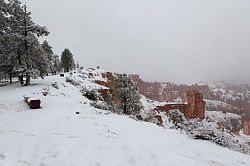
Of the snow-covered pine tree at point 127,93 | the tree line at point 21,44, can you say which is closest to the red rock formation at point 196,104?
the snow-covered pine tree at point 127,93

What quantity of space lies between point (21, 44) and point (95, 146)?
23.3 metres

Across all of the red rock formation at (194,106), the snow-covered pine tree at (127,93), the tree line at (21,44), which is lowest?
the red rock formation at (194,106)

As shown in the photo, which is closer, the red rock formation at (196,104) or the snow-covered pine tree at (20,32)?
the snow-covered pine tree at (20,32)

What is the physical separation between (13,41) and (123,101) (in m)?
16.4

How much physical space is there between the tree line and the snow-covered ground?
15341 mm

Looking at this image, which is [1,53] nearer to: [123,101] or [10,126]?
[123,101]

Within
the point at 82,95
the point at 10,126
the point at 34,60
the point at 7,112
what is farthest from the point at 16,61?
the point at 10,126

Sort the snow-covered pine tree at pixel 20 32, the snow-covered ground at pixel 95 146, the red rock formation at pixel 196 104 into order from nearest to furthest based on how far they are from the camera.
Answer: the snow-covered ground at pixel 95 146 → the snow-covered pine tree at pixel 20 32 → the red rock formation at pixel 196 104

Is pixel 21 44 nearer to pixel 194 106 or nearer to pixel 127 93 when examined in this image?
pixel 127 93

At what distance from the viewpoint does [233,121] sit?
18512 cm

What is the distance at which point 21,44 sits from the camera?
1166 inches

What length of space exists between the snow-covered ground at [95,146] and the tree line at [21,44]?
1534 centimetres

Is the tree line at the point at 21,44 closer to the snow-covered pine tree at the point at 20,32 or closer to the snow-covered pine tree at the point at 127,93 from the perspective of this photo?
the snow-covered pine tree at the point at 20,32

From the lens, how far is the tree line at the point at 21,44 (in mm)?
28625
